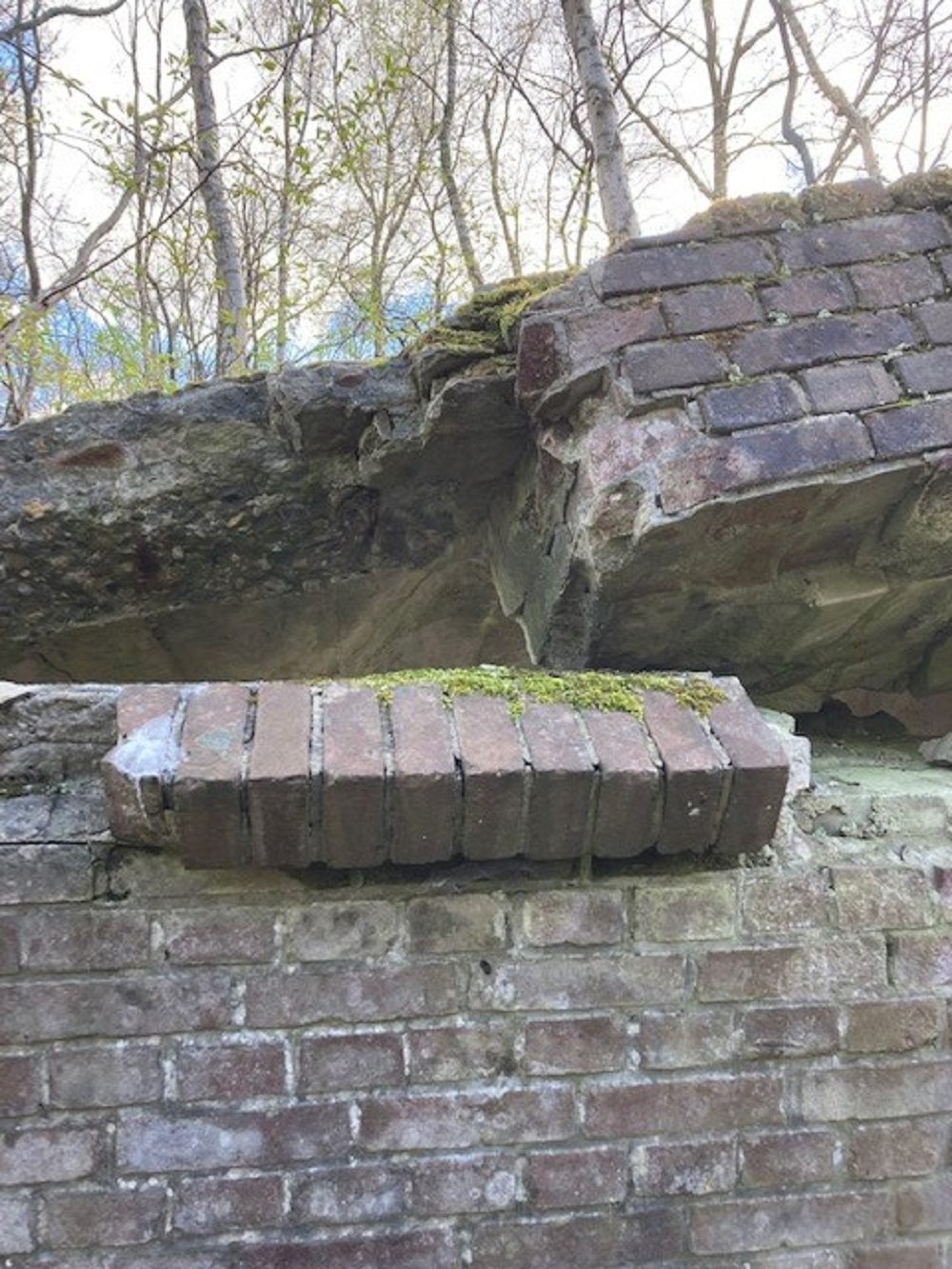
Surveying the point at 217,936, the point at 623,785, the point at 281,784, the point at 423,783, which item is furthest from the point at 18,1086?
the point at 623,785

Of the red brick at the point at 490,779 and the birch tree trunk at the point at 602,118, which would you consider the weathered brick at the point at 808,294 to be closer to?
the red brick at the point at 490,779

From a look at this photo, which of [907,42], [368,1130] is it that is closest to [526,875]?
[368,1130]

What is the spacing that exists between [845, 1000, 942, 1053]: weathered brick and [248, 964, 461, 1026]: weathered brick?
0.59 meters

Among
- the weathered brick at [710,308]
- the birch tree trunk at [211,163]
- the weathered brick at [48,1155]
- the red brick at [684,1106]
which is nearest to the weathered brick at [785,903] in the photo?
the red brick at [684,1106]

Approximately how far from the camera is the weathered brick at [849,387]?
146cm

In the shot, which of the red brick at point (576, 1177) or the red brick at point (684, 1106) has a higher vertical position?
the red brick at point (684, 1106)

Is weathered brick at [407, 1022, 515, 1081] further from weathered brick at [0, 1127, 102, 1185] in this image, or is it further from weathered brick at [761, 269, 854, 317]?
weathered brick at [761, 269, 854, 317]

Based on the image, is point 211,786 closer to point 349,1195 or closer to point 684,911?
point 349,1195

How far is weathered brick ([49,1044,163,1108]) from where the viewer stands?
4.19 ft

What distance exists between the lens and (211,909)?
52.5 inches

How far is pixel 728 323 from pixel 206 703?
97 cm

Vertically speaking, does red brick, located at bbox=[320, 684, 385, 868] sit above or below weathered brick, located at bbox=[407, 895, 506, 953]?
above

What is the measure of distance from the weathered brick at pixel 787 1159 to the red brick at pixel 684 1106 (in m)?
0.03

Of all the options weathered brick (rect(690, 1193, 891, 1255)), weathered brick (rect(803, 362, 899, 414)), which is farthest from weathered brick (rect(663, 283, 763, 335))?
weathered brick (rect(690, 1193, 891, 1255))
